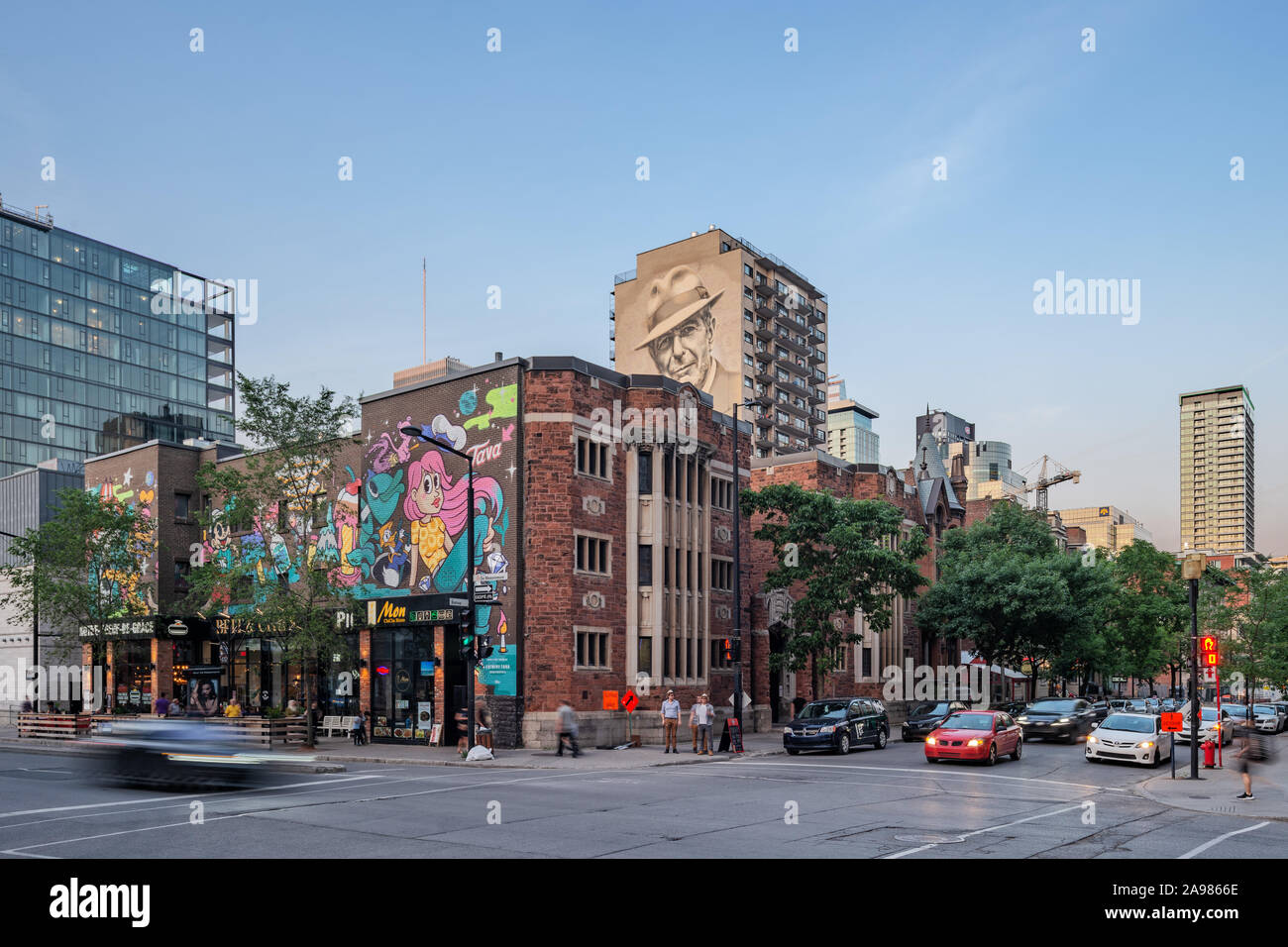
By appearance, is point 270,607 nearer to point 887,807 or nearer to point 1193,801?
point 887,807

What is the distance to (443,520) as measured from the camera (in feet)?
118

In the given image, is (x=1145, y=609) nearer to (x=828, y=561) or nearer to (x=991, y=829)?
(x=828, y=561)

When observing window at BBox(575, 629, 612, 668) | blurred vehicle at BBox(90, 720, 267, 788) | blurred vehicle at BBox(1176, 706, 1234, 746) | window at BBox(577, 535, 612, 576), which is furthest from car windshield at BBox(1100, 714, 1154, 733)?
blurred vehicle at BBox(90, 720, 267, 788)

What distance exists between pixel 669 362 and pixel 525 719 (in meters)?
80.0

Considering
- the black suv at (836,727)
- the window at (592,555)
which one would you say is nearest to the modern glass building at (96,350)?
the window at (592,555)

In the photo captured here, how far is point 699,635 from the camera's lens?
38.8m

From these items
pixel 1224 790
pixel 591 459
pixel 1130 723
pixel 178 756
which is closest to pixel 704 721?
pixel 591 459

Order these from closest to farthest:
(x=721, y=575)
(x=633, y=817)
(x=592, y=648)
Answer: (x=633, y=817), (x=592, y=648), (x=721, y=575)

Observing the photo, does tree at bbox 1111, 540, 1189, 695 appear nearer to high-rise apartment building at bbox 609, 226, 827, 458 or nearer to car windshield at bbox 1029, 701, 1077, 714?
car windshield at bbox 1029, 701, 1077, 714

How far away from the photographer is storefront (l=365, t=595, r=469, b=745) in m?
34.5

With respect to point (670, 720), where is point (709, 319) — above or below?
above

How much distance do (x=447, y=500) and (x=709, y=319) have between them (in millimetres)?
76302

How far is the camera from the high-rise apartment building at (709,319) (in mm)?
107650

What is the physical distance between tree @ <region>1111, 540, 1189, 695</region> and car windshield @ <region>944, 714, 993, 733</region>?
4280 cm
